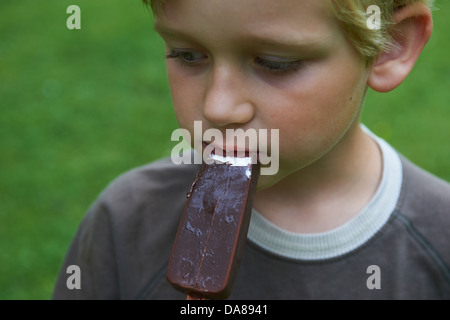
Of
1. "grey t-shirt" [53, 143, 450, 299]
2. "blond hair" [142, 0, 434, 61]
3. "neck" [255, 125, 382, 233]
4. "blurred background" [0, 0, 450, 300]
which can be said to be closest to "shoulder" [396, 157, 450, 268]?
"grey t-shirt" [53, 143, 450, 299]

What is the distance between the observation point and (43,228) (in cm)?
385

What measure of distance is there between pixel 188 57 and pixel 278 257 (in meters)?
0.72

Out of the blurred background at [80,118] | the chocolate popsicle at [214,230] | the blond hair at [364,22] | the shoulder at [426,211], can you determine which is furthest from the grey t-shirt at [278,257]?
the blurred background at [80,118]

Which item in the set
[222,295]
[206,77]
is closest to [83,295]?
[222,295]

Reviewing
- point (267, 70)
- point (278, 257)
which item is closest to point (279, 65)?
point (267, 70)

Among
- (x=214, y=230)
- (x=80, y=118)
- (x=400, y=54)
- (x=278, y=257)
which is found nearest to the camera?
(x=214, y=230)

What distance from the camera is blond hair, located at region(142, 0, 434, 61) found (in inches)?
58.4

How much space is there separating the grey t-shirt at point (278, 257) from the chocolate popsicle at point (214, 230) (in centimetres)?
42

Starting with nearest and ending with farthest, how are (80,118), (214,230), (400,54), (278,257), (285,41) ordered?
1. (285,41)
2. (214,230)
3. (400,54)
4. (278,257)
5. (80,118)

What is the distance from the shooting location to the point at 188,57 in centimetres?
159

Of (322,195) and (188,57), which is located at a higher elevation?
(188,57)

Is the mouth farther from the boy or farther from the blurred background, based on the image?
the blurred background

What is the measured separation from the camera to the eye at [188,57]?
157cm

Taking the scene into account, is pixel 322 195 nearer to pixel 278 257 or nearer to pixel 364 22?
pixel 278 257
